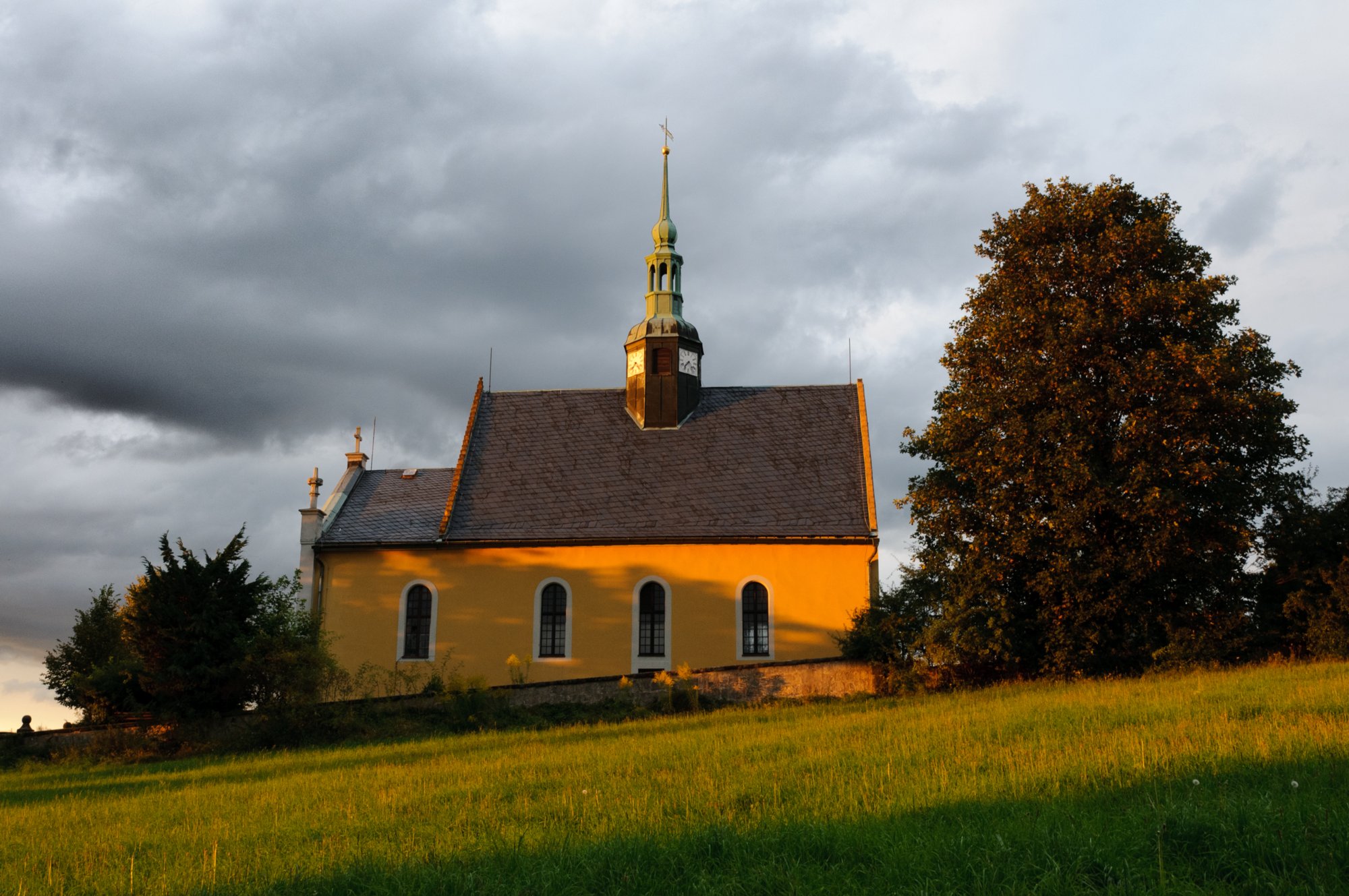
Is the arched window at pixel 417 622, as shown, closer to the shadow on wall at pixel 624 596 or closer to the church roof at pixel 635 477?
the shadow on wall at pixel 624 596

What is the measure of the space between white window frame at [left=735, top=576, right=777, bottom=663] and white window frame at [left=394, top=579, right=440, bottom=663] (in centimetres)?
829

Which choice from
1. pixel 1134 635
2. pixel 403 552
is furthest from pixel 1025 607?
pixel 403 552

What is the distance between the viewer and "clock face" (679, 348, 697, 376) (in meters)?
32.2

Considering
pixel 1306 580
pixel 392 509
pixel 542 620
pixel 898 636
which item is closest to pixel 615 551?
pixel 542 620

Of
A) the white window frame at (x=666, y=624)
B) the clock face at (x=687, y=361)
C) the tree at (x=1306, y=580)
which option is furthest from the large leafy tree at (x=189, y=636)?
the tree at (x=1306, y=580)

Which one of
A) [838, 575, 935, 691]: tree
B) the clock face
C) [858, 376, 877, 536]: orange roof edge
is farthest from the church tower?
[838, 575, 935, 691]: tree

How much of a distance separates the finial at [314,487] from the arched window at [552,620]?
282 inches

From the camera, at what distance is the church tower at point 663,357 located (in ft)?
105

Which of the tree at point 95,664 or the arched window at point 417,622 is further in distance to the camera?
the arched window at point 417,622

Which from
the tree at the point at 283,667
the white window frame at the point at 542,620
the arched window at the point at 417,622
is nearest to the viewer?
the tree at the point at 283,667

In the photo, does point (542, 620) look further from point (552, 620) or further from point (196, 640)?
point (196, 640)

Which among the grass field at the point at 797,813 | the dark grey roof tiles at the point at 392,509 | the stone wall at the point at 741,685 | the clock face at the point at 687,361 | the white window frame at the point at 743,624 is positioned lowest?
the grass field at the point at 797,813

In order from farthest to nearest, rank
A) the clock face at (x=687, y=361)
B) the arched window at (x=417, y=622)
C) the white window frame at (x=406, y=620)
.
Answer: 1. the clock face at (x=687, y=361)
2. the arched window at (x=417, y=622)
3. the white window frame at (x=406, y=620)

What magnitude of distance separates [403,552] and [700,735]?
15949 mm
